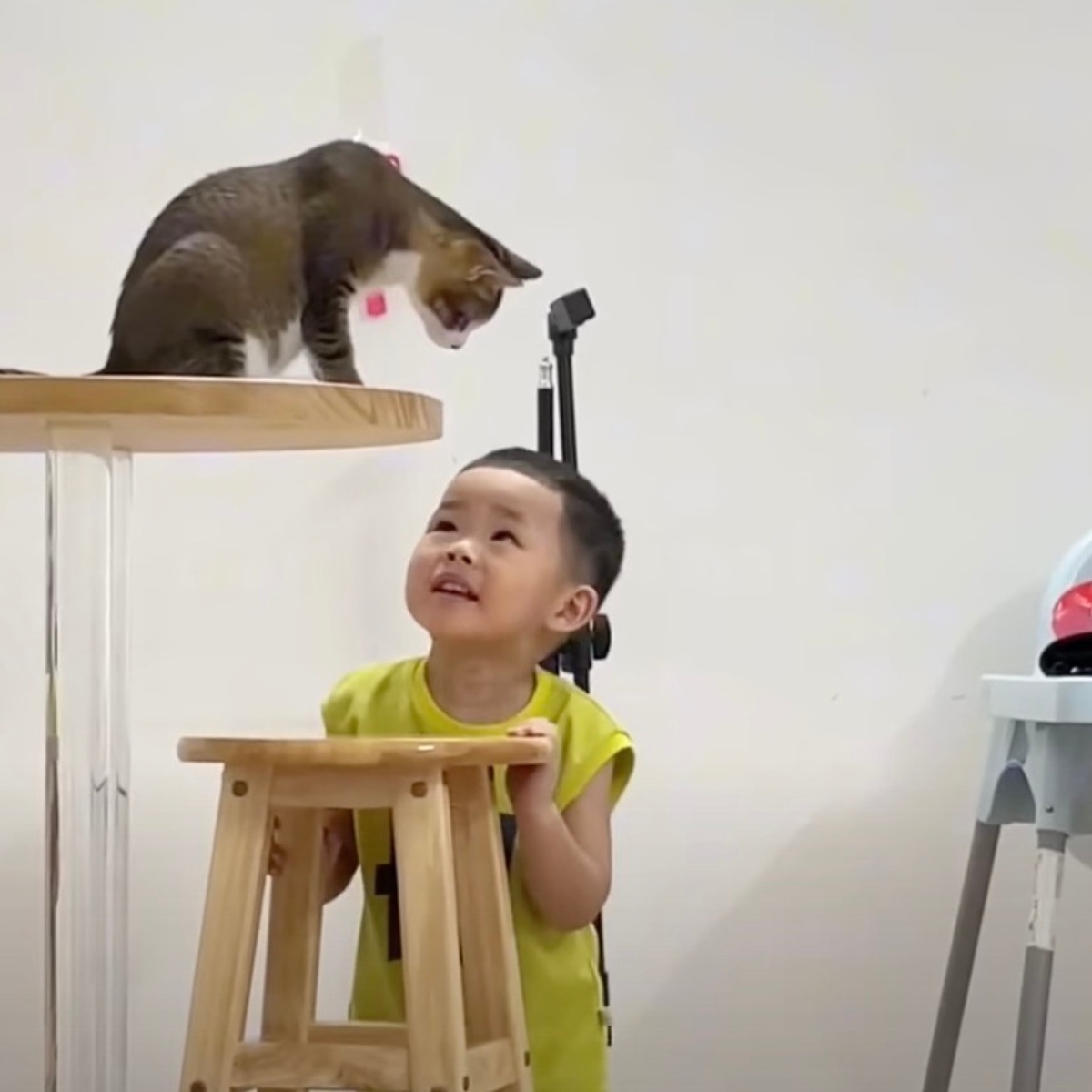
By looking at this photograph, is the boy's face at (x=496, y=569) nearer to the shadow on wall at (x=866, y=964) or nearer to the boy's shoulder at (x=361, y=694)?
the boy's shoulder at (x=361, y=694)

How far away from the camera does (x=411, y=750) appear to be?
39.9 inches

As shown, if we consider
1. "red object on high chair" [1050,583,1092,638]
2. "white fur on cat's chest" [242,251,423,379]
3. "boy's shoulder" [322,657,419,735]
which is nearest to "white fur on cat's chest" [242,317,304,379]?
"white fur on cat's chest" [242,251,423,379]

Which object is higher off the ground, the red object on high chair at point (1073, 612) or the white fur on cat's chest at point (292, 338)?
the white fur on cat's chest at point (292, 338)

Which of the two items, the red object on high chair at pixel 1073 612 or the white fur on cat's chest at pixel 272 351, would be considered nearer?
the white fur on cat's chest at pixel 272 351

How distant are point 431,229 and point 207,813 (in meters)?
0.63

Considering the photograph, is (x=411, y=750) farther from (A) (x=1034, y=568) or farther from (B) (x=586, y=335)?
(A) (x=1034, y=568)

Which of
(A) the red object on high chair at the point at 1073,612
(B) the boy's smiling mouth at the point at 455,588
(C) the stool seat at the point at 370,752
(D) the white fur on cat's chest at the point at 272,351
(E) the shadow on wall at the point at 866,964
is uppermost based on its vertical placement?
(D) the white fur on cat's chest at the point at 272,351

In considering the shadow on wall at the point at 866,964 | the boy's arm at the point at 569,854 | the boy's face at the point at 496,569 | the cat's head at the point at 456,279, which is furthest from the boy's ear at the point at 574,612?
the shadow on wall at the point at 866,964

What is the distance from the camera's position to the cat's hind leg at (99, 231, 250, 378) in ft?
3.69

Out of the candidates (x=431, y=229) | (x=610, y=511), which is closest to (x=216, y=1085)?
(x=610, y=511)

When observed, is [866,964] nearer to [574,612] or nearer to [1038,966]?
[1038,966]

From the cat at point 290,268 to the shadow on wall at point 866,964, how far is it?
A: 677mm

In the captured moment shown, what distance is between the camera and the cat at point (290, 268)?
3.71ft

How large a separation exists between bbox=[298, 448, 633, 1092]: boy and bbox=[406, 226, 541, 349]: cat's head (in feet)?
0.35
